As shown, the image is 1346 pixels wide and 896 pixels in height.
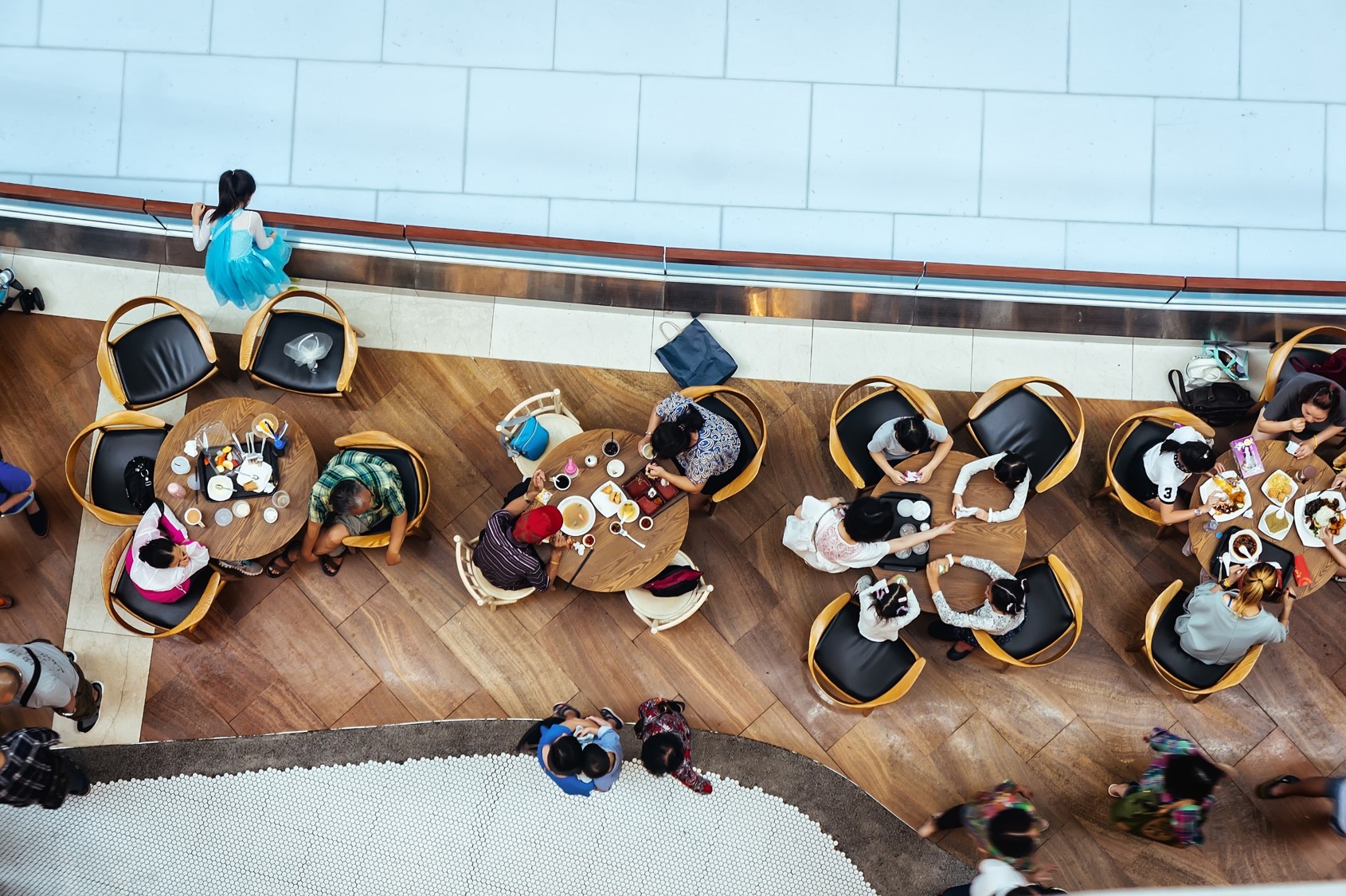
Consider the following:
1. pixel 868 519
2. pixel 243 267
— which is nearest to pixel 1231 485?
pixel 868 519

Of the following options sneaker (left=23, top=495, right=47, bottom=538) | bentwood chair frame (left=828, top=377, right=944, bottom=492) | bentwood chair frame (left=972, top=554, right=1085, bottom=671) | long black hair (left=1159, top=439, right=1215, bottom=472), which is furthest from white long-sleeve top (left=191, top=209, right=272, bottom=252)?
long black hair (left=1159, top=439, right=1215, bottom=472)

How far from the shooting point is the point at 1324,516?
13.6 feet

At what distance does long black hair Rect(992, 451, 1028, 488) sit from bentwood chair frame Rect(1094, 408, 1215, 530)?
0.80 meters

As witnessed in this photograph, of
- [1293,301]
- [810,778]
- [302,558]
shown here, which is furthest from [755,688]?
[1293,301]

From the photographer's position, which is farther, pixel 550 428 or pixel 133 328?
pixel 133 328

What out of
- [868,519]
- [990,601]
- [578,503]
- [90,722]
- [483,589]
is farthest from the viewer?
[90,722]

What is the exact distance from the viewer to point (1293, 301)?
4500 mm

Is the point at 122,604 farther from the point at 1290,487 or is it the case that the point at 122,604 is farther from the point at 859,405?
the point at 1290,487

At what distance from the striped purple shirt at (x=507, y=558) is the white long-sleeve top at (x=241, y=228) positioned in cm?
192

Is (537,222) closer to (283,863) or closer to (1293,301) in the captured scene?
(283,863)

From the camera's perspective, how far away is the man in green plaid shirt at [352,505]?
403cm

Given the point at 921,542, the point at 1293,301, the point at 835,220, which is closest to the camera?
the point at 921,542

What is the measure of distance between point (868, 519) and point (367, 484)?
2.39m

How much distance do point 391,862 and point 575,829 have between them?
984 mm
